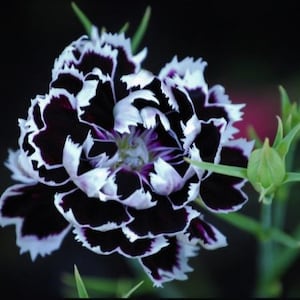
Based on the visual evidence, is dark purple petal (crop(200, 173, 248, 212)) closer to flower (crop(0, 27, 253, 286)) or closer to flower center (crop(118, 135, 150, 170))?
flower (crop(0, 27, 253, 286))

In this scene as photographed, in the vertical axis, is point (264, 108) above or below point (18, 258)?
above

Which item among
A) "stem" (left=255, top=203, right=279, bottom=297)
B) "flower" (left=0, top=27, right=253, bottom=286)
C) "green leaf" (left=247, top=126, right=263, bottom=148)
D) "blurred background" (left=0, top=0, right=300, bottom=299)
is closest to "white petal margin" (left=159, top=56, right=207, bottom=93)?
"flower" (left=0, top=27, right=253, bottom=286)

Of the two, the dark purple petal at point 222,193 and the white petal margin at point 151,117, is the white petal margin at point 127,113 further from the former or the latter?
the dark purple petal at point 222,193

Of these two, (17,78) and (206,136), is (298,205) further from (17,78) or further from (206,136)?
(206,136)

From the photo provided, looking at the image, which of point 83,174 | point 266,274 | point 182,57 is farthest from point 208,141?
point 182,57

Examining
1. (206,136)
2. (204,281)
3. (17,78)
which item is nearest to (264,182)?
(206,136)

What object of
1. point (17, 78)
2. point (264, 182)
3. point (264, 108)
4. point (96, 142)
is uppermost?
point (17, 78)

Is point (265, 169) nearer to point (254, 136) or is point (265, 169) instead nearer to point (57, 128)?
point (254, 136)
